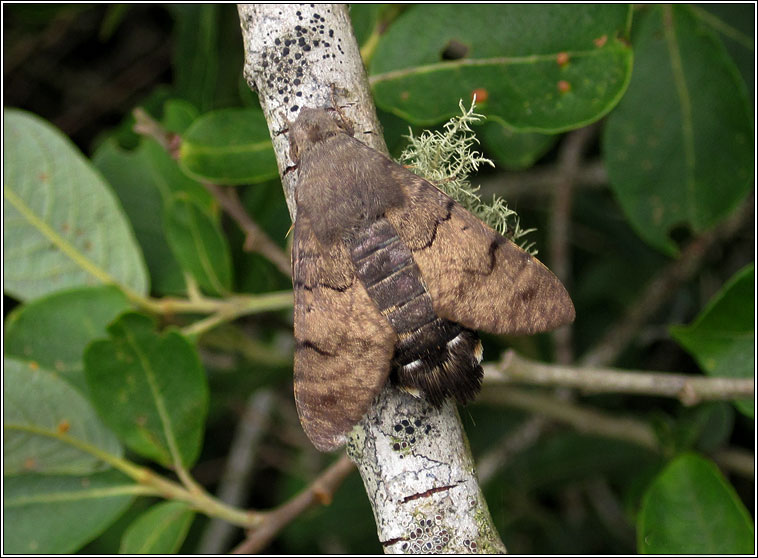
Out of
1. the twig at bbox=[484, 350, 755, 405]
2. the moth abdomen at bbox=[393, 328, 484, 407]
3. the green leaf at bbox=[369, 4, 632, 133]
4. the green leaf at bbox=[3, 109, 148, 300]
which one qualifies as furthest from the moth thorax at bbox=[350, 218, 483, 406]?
the green leaf at bbox=[3, 109, 148, 300]

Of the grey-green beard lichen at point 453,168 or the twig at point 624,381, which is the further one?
the twig at point 624,381

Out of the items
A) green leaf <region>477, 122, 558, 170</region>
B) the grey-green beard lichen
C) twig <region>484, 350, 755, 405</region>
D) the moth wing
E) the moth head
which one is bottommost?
twig <region>484, 350, 755, 405</region>

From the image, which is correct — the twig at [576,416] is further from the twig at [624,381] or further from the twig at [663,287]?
the twig at [624,381]

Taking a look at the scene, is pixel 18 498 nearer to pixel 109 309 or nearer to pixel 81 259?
pixel 109 309

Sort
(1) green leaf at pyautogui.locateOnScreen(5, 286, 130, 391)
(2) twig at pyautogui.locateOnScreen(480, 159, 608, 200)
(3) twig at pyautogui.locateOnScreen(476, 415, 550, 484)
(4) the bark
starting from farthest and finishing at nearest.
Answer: (2) twig at pyautogui.locateOnScreen(480, 159, 608, 200), (3) twig at pyautogui.locateOnScreen(476, 415, 550, 484), (1) green leaf at pyautogui.locateOnScreen(5, 286, 130, 391), (4) the bark

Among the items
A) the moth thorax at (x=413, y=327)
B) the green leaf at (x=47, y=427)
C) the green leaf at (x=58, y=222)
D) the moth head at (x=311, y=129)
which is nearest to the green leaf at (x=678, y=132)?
the moth thorax at (x=413, y=327)

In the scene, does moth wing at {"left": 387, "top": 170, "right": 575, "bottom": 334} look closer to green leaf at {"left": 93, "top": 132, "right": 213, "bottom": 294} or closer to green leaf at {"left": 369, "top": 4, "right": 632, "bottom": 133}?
green leaf at {"left": 369, "top": 4, "right": 632, "bottom": 133}

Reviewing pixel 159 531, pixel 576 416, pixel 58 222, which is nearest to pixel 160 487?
pixel 159 531

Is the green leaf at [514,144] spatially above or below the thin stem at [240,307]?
above
